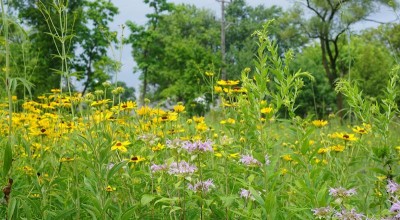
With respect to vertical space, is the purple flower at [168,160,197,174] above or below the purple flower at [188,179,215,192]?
above

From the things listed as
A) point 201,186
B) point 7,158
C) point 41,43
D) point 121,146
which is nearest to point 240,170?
point 201,186

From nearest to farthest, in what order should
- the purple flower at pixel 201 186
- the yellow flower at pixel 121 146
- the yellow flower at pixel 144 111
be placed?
the purple flower at pixel 201 186 < the yellow flower at pixel 121 146 < the yellow flower at pixel 144 111

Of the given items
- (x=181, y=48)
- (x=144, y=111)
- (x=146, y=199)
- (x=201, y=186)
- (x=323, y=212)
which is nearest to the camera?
(x=323, y=212)

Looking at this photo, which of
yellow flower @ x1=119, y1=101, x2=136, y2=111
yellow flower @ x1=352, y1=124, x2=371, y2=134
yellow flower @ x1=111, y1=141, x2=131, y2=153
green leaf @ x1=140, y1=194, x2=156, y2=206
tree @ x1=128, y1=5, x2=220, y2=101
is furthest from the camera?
tree @ x1=128, y1=5, x2=220, y2=101

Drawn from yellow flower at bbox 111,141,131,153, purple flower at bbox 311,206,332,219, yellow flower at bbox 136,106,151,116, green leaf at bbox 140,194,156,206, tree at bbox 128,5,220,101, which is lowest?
green leaf at bbox 140,194,156,206

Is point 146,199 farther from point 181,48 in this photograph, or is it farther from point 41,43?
point 181,48

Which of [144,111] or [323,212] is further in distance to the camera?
[144,111]

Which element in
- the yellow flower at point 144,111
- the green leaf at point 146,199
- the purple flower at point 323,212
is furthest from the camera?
the yellow flower at point 144,111

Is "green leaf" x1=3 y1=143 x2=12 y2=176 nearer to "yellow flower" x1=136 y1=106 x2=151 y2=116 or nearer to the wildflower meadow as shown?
the wildflower meadow

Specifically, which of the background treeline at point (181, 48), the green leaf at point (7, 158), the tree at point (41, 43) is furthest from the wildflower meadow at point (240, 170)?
the tree at point (41, 43)

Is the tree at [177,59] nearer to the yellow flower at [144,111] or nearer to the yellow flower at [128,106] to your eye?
the yellow flower at [144,111]

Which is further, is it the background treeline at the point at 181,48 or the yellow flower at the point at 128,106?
the background treeline at the point at 181,48

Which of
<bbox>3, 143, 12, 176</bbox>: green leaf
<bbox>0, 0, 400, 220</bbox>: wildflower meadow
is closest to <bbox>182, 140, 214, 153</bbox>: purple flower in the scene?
<bbox>0, 0, 400, 220</bbox>: wildflower meadow

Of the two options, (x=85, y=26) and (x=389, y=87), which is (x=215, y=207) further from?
(x=85, y=26)
